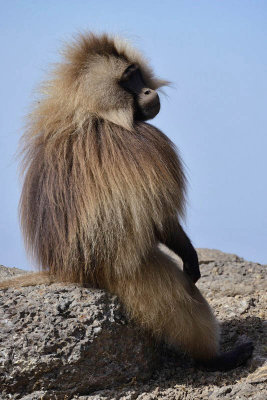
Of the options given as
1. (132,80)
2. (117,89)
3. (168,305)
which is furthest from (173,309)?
(132,80)

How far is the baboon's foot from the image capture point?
495cm

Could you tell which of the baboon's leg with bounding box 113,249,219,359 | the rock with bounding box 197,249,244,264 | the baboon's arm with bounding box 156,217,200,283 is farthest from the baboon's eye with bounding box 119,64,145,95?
the rock with bounding box 197,249,244,264

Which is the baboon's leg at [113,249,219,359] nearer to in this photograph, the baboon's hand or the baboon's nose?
the baboon's hand

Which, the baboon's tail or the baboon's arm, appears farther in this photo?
the baboon's tail

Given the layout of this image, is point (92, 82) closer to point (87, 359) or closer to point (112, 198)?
point (112, 198)

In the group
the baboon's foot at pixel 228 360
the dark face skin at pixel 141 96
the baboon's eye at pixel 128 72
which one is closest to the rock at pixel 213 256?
the baboon's foot at pixel 228 360

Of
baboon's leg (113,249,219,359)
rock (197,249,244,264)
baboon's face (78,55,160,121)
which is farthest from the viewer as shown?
rock (197,249,244,264)

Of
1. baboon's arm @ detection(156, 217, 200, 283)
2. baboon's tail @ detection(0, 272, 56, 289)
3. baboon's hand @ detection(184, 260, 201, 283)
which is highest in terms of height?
baboon's arm @ detection(156, 217, 200, 283)

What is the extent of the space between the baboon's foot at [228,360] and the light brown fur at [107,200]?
119mm

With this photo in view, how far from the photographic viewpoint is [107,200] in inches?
174

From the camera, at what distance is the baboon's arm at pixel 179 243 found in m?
4.66

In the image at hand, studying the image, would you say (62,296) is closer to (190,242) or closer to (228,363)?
(190,242)

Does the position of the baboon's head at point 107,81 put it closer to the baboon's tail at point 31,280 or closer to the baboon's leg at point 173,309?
the baboon's leg at point 173,309

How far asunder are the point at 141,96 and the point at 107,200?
41.0 inches
